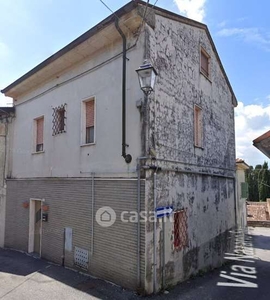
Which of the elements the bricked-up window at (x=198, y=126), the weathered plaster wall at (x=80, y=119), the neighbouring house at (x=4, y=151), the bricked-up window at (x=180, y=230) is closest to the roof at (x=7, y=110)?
the neighbouring house at (x=4, y=151)

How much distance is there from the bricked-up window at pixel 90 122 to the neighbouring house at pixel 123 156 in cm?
5

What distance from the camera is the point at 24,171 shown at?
10.9 meters

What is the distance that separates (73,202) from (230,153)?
867cm

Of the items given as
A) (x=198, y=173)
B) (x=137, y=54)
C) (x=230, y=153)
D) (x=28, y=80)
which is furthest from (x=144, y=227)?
(x=230, y=153)

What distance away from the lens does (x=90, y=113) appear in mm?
8156

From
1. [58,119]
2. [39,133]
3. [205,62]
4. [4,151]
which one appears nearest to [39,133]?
[39,133]

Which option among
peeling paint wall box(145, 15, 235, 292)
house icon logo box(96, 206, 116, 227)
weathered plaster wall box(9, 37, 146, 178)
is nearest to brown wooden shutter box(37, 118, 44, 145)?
weathered plaster wall box(9, 37, 146, 178)

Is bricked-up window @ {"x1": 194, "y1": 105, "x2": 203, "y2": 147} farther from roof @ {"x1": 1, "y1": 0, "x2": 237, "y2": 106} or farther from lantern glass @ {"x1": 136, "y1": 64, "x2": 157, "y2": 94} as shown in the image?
lantern glass @ {"x1": 136, "y1": 64, "x2": 157, "y2": 94}

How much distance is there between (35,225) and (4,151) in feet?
13.0

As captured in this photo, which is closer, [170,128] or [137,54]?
[137,54]

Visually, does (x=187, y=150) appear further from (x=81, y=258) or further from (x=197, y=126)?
(x=81, y=258)

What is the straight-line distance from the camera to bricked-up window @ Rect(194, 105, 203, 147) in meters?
9.44

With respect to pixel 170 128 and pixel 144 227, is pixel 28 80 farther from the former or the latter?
pixel 144 227

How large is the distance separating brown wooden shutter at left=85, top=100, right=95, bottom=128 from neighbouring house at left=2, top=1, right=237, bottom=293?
0.15ft
